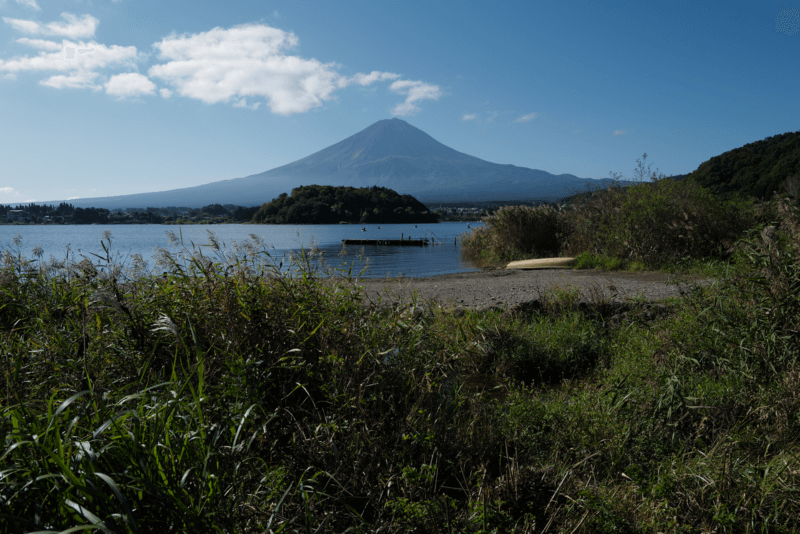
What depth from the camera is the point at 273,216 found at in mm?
61438

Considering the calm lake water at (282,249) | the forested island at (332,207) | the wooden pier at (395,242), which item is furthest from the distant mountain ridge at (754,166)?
the forested island at (332,207)

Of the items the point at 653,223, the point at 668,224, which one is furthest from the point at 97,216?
the point at 668,224

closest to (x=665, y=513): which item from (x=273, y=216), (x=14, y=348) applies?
(x=14, y=348)

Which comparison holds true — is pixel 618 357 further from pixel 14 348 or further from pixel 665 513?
pixel 14 348

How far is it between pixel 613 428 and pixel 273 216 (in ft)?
202

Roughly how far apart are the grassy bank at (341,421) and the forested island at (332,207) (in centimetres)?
5467

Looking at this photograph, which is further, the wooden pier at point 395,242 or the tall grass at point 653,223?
the wooden pier at point 395,242

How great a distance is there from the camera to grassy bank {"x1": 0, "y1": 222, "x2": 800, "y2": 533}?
164cm

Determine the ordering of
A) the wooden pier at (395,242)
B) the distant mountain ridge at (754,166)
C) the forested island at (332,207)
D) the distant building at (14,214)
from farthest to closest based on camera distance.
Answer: the forested island at (332,207) → the wooden pier at (395,242) → the distant building at (14,214) → the distant mountain ridge at (754,166)

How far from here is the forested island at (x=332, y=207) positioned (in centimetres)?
5903

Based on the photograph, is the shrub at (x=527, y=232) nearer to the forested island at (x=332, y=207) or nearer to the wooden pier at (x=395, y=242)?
the wooden pier at (x=395, y=242)

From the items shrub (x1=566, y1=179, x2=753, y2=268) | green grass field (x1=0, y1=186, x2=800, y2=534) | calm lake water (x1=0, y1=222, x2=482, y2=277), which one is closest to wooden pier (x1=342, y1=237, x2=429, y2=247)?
calm lake water (x1=0, y1=222, x2=482, y2=277)

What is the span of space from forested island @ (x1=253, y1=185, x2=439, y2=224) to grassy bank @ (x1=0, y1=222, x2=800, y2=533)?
179 ft

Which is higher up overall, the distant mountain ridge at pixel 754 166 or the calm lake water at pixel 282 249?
the distant mountain ridge at pixel 754 166
